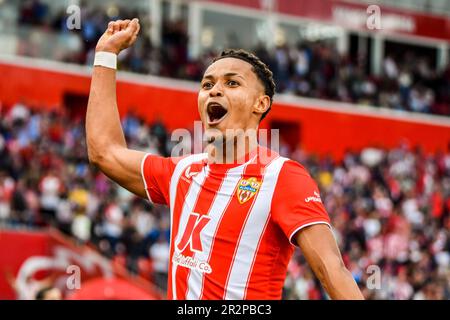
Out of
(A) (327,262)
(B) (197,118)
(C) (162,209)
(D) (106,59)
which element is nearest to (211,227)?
(A) (327,262)

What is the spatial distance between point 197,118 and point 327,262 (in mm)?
23294

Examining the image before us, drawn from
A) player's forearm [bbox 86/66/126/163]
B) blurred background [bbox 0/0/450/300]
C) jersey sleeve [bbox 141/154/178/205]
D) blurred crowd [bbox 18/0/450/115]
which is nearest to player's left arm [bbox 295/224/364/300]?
jersey sleeve [bbox 141/154/178/205]

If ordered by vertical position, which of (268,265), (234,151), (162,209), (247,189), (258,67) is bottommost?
(162,209)

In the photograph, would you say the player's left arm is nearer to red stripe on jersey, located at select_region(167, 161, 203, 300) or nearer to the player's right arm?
red stripe on jersey, located at select_region(167, 161, 203, 300)

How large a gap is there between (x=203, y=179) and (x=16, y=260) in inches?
390

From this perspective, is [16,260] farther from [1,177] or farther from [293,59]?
[293,59]

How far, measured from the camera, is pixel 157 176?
5.34m

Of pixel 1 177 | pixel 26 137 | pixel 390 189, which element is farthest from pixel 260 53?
pixel 1 177

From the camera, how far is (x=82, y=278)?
47.6 feet

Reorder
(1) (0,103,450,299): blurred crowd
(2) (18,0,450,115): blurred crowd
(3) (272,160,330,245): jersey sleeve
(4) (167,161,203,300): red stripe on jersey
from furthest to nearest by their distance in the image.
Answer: (2) (18,0,450,115): blurred crowd → (1) (0,103,450,299): blurred crowd → (4) (167,161,203,300): red stripe on jersey → (3) (272,160,330,245): jersey sleeve

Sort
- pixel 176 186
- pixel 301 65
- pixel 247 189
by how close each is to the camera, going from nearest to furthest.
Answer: pixel 247 189, pixel 176 186, pixel 301 65

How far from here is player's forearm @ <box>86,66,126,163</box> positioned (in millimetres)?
5371

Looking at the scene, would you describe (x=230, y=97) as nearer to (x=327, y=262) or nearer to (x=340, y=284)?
(x=327, y=262)

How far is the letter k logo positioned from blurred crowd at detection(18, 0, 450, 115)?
19.6 metres
